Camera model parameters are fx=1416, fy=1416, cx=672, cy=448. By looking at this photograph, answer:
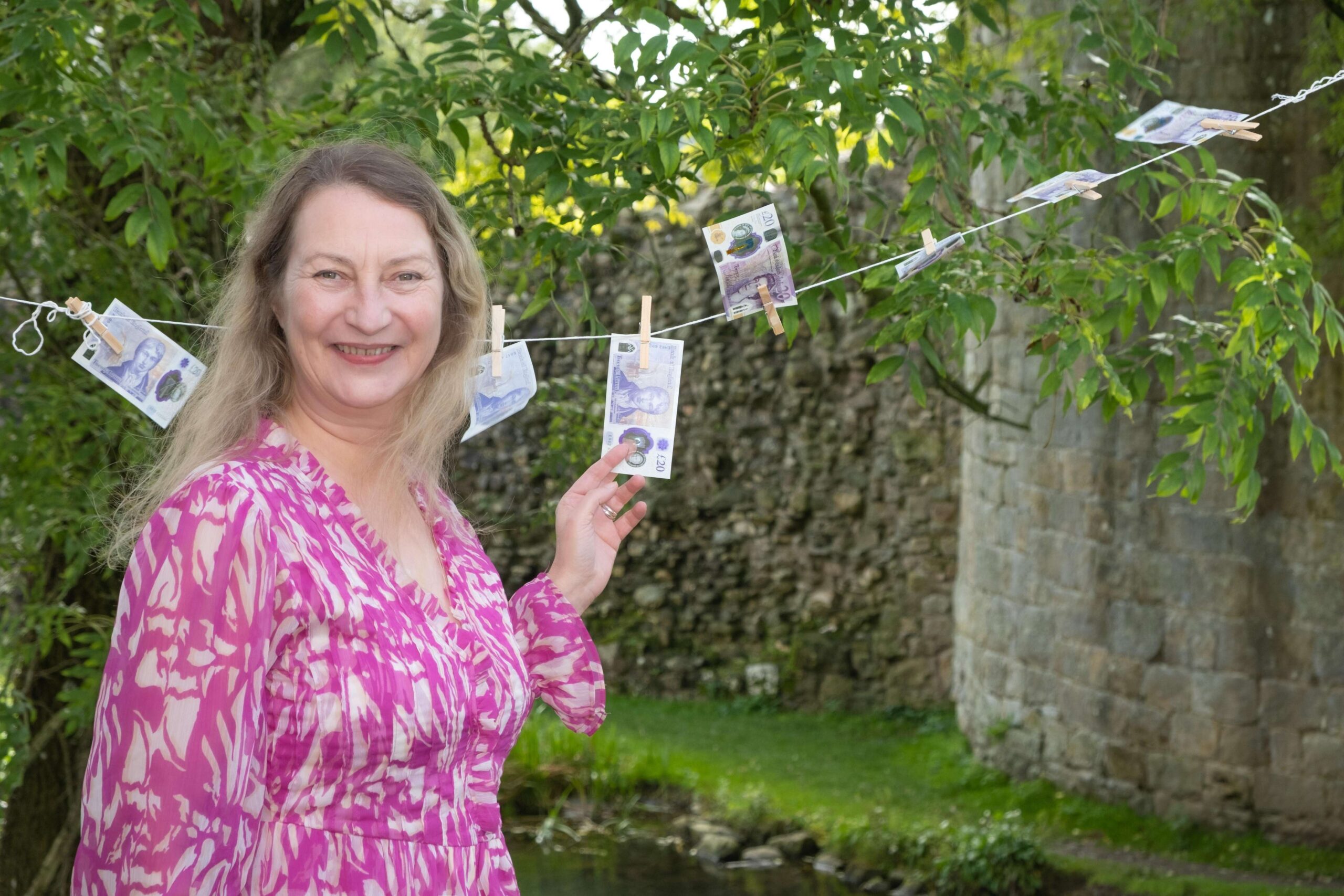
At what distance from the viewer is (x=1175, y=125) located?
8.30 ft

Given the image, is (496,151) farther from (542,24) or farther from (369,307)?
(369,307)

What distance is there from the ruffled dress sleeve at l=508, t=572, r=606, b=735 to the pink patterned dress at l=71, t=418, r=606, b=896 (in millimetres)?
266

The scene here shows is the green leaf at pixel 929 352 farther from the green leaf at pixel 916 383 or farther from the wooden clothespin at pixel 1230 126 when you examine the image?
the wooden clothespin at pixel 1230 126

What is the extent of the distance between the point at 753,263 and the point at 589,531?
705mm

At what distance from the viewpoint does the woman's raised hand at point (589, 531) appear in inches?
78.2

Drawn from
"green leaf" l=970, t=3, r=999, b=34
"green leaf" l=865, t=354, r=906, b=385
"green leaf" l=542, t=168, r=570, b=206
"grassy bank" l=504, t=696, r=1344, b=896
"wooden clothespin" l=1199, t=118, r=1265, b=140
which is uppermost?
"green leaf" l=970, t=3, r=999, b=34

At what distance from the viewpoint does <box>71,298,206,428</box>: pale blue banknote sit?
2170 mm

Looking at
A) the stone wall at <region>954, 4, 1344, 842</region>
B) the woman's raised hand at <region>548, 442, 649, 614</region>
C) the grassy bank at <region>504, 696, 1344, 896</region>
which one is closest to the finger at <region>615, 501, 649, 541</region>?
the woman's raised hand at <region>548, 442, 649, 614</region>

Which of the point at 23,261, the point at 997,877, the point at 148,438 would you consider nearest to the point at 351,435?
the point at 148,438

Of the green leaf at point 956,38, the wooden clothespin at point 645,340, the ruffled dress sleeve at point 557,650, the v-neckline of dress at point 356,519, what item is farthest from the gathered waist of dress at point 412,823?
the green leaf at point 956,38

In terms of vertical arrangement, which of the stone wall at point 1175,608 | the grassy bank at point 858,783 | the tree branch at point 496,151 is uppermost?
the tree branch at point 496,151

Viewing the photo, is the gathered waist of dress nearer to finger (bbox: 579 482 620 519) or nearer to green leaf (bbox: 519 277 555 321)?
finger (bbox: 579 482 620 519)

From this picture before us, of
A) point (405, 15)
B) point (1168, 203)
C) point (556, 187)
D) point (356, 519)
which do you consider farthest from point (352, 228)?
point (405, 15)

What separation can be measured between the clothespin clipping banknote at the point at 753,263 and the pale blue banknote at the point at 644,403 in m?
0.22
